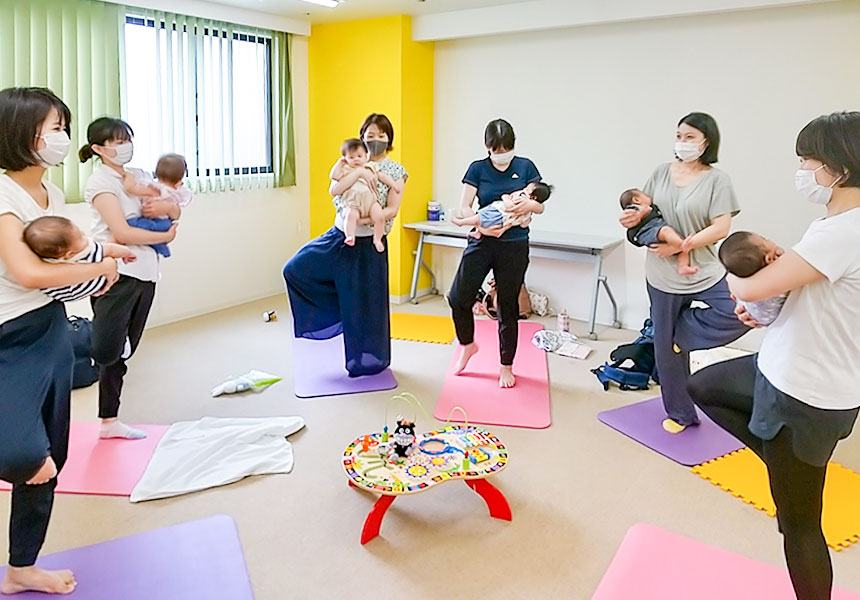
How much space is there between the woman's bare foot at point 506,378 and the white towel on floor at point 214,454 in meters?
1.19

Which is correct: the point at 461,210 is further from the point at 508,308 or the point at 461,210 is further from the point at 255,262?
the point at 255,262

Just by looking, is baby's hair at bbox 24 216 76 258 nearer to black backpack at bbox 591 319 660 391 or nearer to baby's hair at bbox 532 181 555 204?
baby's hair at bbox 532 181 555 204

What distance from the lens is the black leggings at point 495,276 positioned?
366cm

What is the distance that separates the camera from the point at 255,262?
19.7 feet

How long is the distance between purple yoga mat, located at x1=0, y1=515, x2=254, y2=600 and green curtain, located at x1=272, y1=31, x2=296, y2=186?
4149 mm

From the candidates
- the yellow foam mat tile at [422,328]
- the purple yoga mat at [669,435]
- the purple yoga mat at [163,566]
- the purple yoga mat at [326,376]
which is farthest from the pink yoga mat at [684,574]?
the yellow foam mat tile at [422,328]

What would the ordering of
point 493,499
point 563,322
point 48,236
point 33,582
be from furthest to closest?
point 563,322 < point 493,499 < point 33,582 < point 48,236

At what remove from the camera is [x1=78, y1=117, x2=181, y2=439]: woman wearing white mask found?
270 centimetres

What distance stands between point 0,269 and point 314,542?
53.7 inches

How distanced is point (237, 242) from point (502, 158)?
303cm

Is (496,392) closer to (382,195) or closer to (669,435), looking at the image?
(669,435)

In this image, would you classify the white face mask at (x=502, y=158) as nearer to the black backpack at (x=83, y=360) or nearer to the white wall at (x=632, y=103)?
the white wall at (x=632, y=103)

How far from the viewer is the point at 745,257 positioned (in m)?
1.65

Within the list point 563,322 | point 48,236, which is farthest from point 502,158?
point 48,236
